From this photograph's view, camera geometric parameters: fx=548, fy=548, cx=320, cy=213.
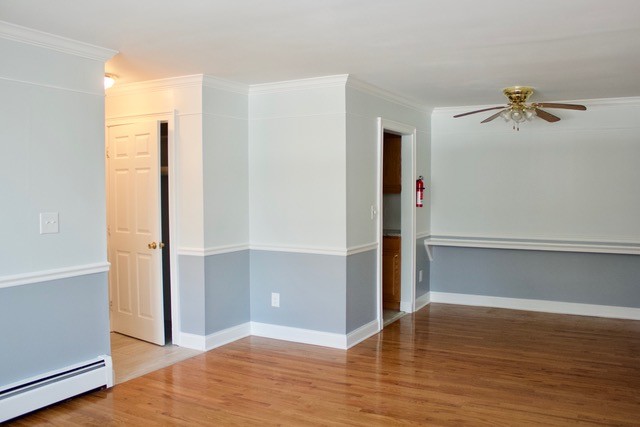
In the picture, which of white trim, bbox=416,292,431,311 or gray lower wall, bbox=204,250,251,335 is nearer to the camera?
gray lower wall, bbox=204,250,251,335

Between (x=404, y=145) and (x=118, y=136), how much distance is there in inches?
111

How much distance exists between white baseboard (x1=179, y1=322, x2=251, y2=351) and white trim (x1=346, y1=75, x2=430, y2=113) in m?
2.31

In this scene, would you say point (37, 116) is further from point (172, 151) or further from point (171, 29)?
point (172, 151)

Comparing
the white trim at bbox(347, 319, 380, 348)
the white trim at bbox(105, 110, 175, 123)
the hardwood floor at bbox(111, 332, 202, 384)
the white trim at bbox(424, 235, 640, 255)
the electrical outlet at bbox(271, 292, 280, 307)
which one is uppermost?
the white trim at bbox(105, 110, 175, 123)

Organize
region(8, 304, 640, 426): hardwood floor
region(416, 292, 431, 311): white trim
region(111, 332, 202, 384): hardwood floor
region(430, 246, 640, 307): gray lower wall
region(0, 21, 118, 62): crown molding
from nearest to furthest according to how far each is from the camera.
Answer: region(0, 21, 118, 62): crown molding
region(8, 304, 640, 426): hardwood floor
region(111, 332, 202, 384): hardwood floor
region(430, 246, 640, 307): gray lower wall
region(416, 292, 431, 311): white trim

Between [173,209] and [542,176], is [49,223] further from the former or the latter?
[542,176]

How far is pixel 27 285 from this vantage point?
10.5 feet

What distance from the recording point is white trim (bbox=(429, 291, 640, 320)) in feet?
18.3

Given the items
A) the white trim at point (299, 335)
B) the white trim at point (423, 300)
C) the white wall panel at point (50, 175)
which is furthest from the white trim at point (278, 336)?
the white wall panel at point (50, 175)

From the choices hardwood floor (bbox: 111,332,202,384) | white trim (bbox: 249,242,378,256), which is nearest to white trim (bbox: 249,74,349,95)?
white trim (bbox: 249,242,378,256)

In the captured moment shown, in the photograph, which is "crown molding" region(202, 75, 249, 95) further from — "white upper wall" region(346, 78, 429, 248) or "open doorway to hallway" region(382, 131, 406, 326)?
"open doorway to hallway" region(382, 131, 406, 326)

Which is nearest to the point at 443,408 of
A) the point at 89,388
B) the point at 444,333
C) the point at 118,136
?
the point at 444,333

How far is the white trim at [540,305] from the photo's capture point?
558 centimetres

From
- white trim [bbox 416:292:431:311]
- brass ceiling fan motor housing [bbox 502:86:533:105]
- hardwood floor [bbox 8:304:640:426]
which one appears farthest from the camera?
white trim [bbox 416:292:431:311]
